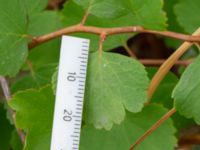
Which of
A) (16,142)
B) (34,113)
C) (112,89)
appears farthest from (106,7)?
(16,142)

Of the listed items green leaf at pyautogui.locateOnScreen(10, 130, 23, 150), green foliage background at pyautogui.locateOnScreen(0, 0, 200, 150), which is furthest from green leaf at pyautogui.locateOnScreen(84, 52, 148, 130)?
green leaf at pyautogui.locateOnScreen(10, 130, 23, 150)

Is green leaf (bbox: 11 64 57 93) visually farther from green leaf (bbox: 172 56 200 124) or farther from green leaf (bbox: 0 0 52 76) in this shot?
green leaf (bbox: 172 56 200 124)

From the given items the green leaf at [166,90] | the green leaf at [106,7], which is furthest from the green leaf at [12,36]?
the green leaf at [166,90]

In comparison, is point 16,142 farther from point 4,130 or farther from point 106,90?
point 106,90

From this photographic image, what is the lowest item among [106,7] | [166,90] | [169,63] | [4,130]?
[4,130]

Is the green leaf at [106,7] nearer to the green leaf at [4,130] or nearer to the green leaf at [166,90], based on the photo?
the green leaf at [166,90]

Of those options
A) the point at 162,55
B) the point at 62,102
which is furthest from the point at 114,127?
the point at 162,55
